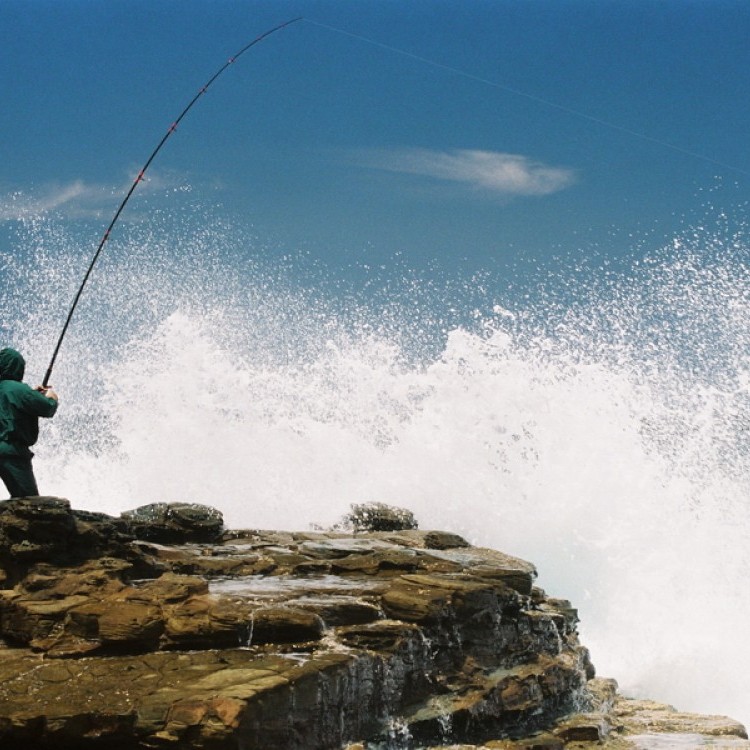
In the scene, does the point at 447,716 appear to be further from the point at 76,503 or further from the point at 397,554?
the point at 76,503

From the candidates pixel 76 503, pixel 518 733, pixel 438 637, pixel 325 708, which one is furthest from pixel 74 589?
pixel 76 503

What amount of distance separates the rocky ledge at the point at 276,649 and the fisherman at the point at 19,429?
2.71ft

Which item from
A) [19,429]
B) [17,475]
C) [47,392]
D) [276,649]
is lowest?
[276,649]

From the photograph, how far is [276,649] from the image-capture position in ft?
25.5

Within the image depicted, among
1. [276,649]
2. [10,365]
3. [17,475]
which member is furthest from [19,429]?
[276,649]

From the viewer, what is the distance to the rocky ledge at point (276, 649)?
687cm

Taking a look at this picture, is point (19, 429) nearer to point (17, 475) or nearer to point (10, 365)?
point (17, 475)

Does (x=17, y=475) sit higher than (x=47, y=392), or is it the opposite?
(x=47, y=392)

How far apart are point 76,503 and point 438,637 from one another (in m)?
11.9

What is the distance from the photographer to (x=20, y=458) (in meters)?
9.48

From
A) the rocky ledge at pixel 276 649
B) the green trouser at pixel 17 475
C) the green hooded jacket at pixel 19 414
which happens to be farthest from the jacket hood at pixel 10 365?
the rocky ledge at pixel 276 649

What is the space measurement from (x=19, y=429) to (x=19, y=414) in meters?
0.15

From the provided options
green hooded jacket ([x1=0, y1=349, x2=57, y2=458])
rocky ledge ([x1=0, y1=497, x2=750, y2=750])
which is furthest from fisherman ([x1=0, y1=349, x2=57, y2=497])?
rocky ledge ([x1=0, y1=497, x2=750, y2=750])

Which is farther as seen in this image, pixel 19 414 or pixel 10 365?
pixel 10 365
